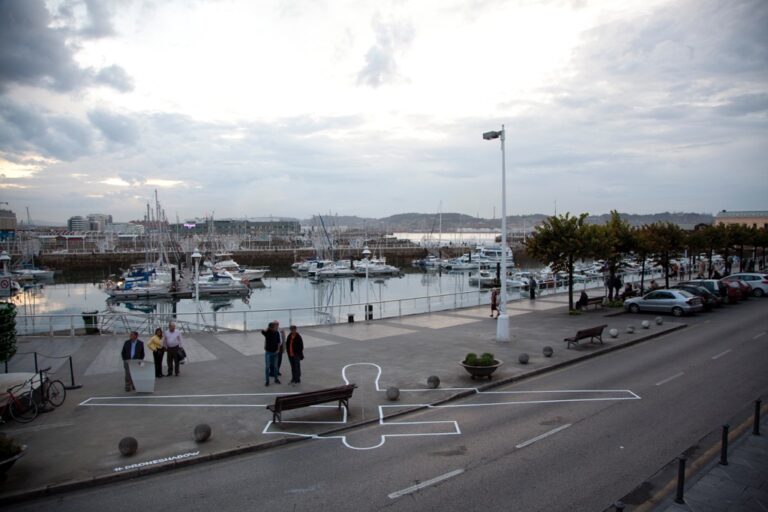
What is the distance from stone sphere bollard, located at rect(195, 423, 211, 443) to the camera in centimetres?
1001

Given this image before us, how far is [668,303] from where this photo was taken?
26.9 metres

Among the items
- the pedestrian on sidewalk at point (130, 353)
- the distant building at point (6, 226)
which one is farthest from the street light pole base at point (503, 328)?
the distant building at point (6, 226)

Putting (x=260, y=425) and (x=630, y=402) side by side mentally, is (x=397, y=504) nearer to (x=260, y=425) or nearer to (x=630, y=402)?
(x=260, y=425)

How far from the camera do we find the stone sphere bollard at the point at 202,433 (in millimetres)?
10008

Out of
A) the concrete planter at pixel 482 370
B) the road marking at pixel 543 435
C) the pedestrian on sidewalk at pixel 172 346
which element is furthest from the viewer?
the pedestrian on sidewalk at pixel 172 346

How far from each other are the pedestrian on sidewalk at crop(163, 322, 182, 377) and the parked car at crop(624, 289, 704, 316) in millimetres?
24046

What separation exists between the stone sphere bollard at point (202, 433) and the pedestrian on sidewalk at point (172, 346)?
17.9 feet

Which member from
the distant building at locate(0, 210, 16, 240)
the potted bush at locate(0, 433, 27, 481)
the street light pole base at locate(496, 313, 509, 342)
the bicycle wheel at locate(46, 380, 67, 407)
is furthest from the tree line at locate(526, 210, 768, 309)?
the distant building at locate(0, 210, 16, 240)

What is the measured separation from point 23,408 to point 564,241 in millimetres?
24802

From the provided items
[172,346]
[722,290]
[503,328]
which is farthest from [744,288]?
[172,346]

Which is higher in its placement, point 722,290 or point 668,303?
point 722,290

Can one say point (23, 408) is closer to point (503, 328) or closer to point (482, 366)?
point (482, 366)

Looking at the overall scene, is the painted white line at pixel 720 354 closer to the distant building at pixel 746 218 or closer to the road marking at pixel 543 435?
the road marking at pixel 543 435

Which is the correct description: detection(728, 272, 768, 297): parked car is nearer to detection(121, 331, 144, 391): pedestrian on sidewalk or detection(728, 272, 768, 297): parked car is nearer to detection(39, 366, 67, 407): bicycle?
detection(121, 331, 144, 391): pedestrian on sidewalk
